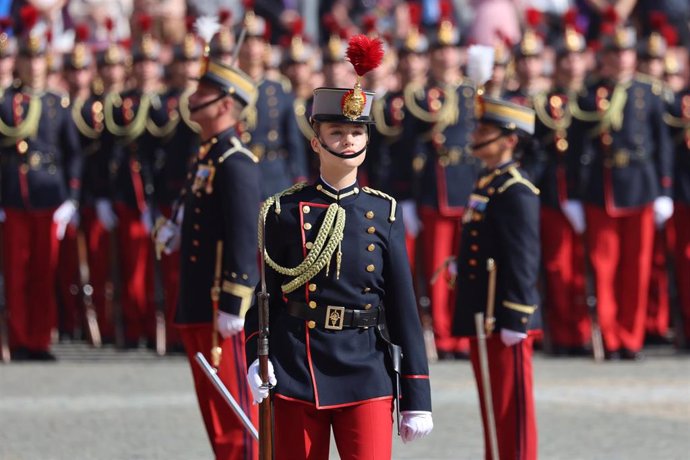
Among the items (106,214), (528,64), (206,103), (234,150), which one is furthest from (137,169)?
(234,150)

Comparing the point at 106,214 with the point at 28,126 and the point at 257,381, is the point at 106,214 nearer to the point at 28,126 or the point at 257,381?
the point at 28,126

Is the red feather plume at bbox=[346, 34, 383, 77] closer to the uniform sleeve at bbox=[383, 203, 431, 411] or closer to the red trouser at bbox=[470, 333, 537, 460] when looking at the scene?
the uniform sleeve at bbox=[383, 203, 431, 411]

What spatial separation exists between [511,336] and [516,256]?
1.10ft

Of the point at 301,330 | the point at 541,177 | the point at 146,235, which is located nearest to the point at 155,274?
the point at 146,235

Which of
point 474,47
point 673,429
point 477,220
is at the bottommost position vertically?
point 673,429

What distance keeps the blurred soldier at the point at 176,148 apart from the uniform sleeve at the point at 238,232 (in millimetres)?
5929

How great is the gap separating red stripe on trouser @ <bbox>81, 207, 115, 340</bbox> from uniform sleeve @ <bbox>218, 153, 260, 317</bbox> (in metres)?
7.07

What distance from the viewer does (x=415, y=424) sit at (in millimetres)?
5621

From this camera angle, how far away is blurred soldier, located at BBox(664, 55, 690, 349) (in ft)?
45.1

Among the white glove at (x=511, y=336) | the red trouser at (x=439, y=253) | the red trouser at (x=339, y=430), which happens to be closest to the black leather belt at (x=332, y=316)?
the red trouser at (x=339, y=430)

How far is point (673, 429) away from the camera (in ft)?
31.5

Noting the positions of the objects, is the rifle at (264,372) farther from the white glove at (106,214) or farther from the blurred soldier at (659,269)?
the blurred soldier at (659,269)

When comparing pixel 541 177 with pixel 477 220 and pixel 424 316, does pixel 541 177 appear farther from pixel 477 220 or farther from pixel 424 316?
pixel 477 220

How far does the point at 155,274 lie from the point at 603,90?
3693 mm
